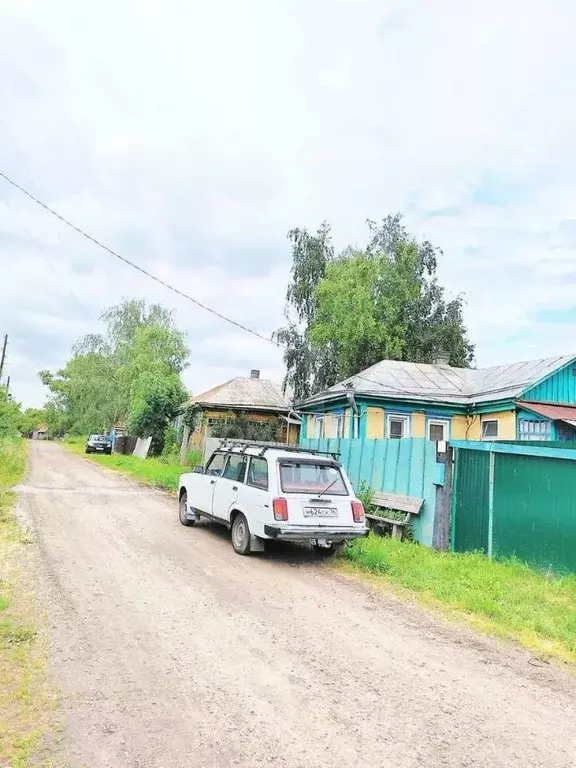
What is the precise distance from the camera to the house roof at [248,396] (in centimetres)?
2934

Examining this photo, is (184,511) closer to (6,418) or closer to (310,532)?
(310,532)

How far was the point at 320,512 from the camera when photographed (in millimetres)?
8102

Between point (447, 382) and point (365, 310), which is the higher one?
point (365, 310)

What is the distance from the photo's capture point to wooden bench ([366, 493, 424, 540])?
979 centimetres

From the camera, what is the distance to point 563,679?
456 cm

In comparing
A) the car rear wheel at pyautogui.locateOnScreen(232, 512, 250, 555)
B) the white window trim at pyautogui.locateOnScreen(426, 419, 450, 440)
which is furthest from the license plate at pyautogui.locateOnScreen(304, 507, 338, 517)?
the white window trim at pyautogui.locateOnScreen(426, 419, 450, 440)

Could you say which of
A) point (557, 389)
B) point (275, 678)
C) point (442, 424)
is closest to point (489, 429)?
point (442, 424)

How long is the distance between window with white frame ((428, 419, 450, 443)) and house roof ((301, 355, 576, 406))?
87cm

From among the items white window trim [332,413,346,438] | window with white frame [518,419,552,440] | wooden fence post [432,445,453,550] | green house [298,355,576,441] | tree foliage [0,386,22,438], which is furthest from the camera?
tree foliage [0,386,22,438]

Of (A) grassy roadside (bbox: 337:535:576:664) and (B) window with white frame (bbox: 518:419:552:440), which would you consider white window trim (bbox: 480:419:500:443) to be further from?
(A) grassy roadside (bbox: 337:535:576:664)

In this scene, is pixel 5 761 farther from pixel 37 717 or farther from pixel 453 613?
pixel 453 613

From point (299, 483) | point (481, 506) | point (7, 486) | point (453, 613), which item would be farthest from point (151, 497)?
point (453, 613)

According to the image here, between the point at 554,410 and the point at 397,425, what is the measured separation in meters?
5.10

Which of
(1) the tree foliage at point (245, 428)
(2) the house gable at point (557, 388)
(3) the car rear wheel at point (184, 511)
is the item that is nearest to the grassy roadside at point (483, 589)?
(3) the car rear wheel at point (184, 511)
